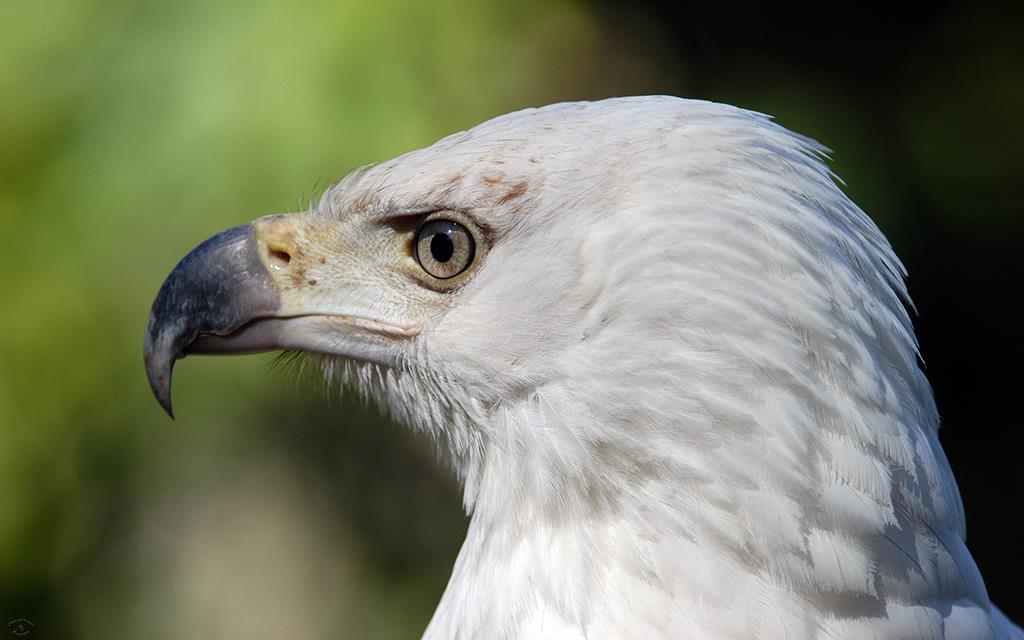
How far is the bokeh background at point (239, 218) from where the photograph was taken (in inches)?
140

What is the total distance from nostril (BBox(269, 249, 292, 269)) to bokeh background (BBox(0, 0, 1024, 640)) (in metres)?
1.09

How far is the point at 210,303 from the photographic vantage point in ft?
6.45

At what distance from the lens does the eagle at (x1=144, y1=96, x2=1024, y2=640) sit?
1.55m

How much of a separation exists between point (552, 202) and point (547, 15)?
2.63 metres

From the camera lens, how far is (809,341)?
62.6 inches

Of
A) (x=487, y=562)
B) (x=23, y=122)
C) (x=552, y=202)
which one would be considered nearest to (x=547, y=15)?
(x=23, y=122)

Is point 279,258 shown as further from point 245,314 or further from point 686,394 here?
point 686,394

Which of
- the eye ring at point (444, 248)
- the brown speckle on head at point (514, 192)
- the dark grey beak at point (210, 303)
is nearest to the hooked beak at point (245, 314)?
the dark grey beak at point (210, 303)

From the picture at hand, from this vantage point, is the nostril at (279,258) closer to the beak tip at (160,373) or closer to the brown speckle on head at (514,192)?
the beak tip at (160,373)

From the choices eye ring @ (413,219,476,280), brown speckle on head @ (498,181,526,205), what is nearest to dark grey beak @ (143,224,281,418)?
eye ring @ (413,219,476,280)

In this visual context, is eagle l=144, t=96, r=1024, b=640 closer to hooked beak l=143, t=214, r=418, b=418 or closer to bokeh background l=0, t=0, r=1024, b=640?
hooked beak l=143, t=214, r=418, b=418

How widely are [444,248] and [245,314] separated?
0.43 metres

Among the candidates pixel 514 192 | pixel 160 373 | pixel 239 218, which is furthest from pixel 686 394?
pixel 239 218

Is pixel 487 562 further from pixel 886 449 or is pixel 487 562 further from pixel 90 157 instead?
pixel 90 157
